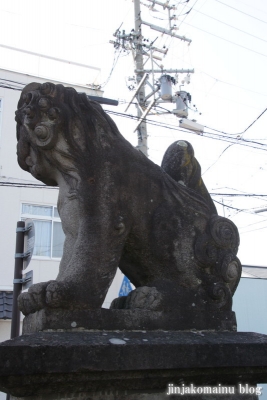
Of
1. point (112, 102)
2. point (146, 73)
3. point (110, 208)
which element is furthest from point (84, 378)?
point (146, 73)

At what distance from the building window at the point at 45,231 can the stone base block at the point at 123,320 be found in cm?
921

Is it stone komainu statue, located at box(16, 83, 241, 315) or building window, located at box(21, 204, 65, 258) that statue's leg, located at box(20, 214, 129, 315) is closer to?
stone komainu statue, located at box(16, 83, 241, 315)

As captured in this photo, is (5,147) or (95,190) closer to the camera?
(95,190)

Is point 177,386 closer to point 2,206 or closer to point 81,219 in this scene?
point 81,219

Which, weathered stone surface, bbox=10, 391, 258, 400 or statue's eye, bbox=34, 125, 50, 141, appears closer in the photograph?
weathered stone surface, bbox=10, 391, 258, 400

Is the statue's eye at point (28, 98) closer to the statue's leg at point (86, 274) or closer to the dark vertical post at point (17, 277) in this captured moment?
the statue's leg at point (86, 274)

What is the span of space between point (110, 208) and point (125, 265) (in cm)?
47

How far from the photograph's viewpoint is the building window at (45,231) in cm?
1174

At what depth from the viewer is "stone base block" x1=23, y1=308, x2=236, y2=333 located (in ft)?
7.56

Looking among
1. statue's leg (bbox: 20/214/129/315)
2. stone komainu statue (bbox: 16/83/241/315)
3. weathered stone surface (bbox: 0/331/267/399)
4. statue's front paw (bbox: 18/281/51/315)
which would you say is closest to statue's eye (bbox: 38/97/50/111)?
stone komainu statue (bbox: 16/83/241/315)

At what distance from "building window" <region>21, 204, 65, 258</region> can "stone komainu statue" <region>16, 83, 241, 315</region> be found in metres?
9.00

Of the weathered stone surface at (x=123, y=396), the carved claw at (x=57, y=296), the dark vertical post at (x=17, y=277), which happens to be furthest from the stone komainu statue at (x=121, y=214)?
the dark vertical post at (x=17, y=277)

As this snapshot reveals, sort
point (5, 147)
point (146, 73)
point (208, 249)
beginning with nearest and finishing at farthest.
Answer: point (208, 249), point (146, 73), point (5, 147)

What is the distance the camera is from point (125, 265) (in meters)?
2.93
